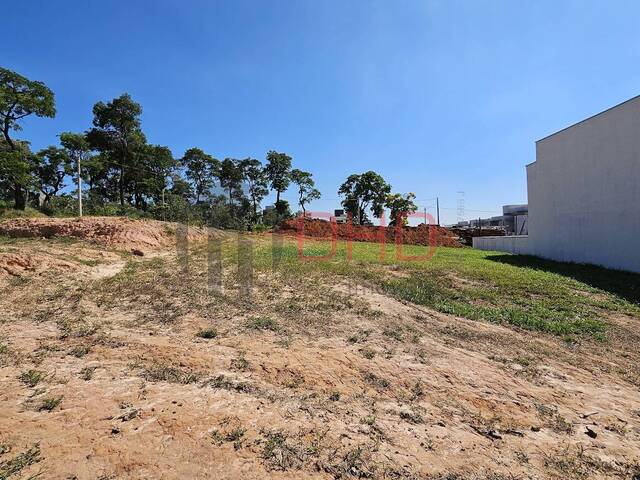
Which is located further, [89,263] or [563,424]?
[89,263]

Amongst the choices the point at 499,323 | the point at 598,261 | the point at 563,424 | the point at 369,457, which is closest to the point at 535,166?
the point at 598,261

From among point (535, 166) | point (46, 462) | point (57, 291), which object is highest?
point (535, 166)

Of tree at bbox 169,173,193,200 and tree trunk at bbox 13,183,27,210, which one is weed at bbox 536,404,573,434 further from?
tree at bbox 169,173,193,200

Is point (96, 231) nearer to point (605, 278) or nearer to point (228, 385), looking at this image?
point (228, 385)

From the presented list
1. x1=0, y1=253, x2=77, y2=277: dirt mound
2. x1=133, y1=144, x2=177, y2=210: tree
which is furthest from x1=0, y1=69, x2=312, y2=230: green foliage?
x1=0, y1=253, x2=77, y2=277: dirt mound

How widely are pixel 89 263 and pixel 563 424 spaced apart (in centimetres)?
914

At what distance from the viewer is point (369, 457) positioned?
88.7 inches

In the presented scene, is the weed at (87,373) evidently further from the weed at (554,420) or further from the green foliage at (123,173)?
the green foliage at (123,173)

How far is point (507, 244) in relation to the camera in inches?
699

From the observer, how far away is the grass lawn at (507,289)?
5547 millimetres

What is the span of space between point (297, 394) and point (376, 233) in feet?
72.9

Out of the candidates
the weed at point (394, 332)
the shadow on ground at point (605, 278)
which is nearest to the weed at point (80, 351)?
the weed at point (394, 332)

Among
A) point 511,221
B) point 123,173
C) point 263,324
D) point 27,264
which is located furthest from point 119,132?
point 511,221

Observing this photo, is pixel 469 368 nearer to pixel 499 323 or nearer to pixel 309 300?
pixel 499 323
